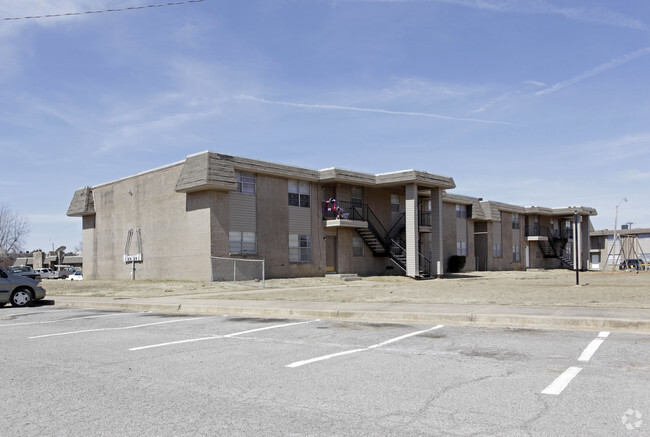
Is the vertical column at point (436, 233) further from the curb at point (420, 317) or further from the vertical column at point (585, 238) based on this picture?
the vertical column at point (585, 238)

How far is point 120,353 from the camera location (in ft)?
29.7

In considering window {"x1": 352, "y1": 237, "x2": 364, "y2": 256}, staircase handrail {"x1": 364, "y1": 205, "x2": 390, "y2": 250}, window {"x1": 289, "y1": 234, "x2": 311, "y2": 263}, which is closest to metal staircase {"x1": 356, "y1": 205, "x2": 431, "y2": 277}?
staircase handrail {"x1": 364, "y1": 205, "x2": 390, "y2": 250}

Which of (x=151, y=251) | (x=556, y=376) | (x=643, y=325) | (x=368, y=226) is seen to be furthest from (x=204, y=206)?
(x=556, y=376)

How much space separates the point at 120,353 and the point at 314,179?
2658cm

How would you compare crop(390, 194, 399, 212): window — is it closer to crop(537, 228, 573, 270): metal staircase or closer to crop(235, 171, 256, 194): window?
crop(235, 171, 256, 194): window

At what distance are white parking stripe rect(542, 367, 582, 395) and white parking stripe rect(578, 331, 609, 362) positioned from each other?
83 cm

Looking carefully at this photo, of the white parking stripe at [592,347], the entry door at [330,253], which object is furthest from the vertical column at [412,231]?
the white parking stripe at [592,347]

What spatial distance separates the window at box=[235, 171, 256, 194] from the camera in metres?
31.2

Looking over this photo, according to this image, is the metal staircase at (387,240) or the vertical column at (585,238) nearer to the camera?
the metal staircase at (387,240)

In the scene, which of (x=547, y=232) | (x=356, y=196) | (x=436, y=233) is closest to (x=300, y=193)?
(x=356, y=196)

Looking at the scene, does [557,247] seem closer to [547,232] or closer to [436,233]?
[547,232]

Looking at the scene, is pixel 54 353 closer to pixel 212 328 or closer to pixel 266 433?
pixel 212 328

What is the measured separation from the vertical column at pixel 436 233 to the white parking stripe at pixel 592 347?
90.6 feet

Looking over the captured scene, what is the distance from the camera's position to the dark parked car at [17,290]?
63.2 feet
